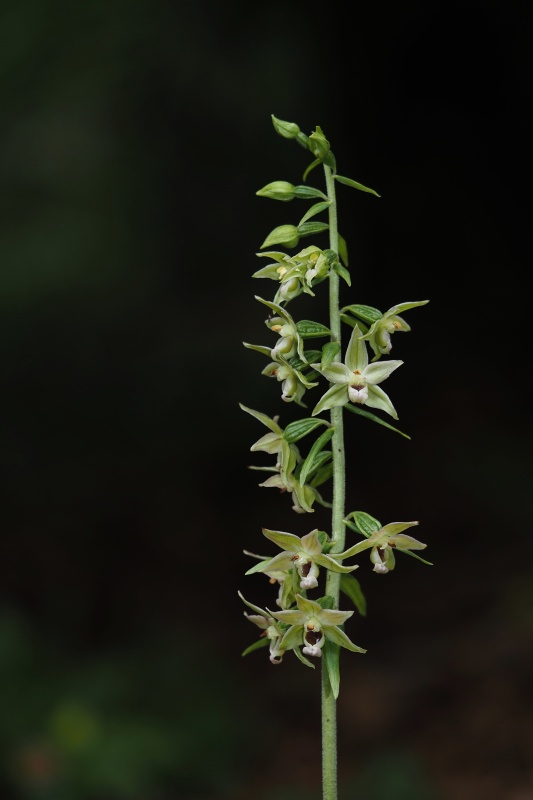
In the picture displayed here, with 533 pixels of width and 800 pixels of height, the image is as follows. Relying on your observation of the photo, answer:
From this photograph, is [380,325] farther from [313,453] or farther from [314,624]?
[314,624]

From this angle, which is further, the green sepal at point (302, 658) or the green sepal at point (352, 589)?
the green sepal at point (352, 589)

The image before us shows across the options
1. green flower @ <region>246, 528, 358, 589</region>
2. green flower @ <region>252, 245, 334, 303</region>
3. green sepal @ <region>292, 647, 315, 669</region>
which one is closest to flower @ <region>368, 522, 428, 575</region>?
green flower @ <region>246, 528, 358, 589</region>

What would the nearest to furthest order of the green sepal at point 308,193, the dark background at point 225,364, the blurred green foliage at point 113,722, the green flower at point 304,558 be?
the green flower at point 304,558, the green sepal at point 308,193, the blurred green foliage at point 113,722, the dark background at point 225,364

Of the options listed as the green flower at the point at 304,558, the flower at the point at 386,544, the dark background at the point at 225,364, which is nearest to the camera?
the green flower at the point at 304,558

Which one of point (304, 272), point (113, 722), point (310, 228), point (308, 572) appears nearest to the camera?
point (308, 572)

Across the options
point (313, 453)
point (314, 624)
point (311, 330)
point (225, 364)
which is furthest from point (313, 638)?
point (225, 364)

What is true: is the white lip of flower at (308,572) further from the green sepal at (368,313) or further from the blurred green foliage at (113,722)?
the blurred green foliage at (113,722)

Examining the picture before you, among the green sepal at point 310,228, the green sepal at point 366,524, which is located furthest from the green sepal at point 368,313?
the green sepal at point 366,524
